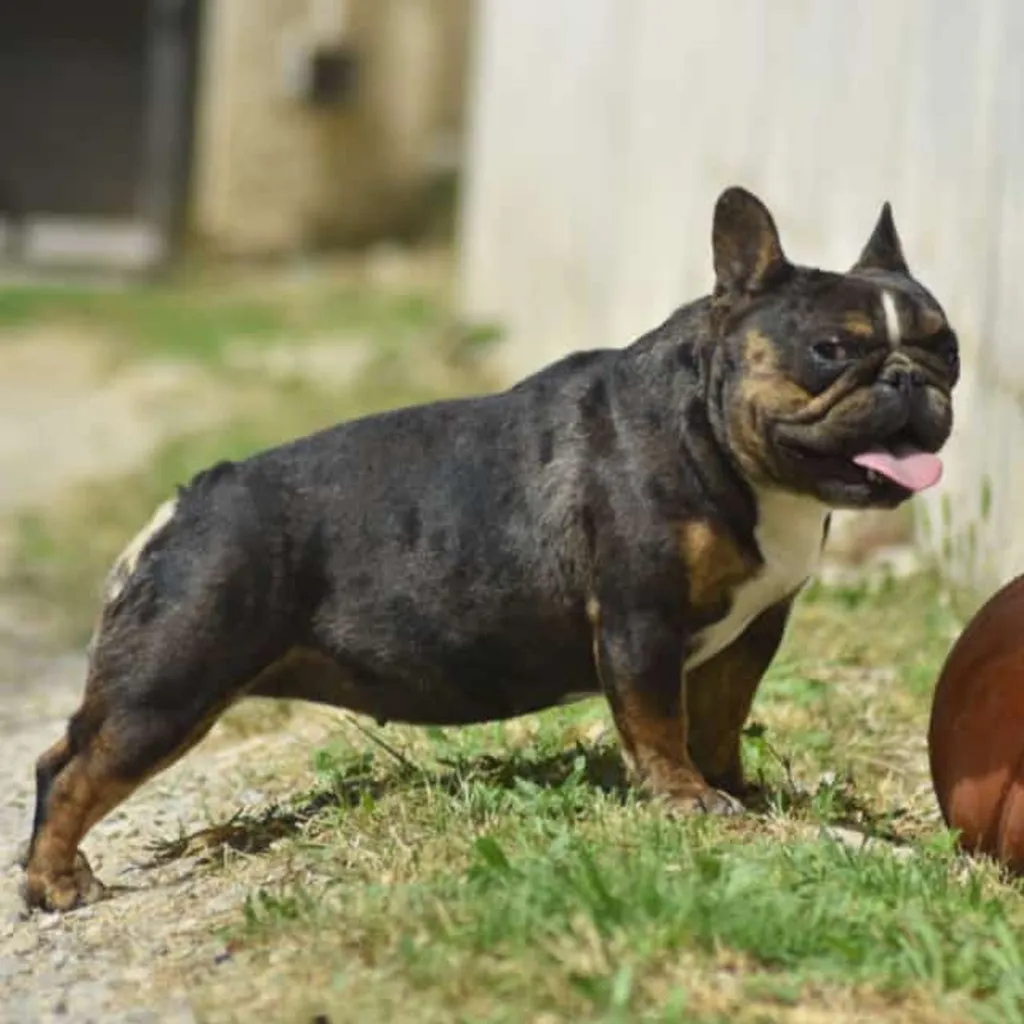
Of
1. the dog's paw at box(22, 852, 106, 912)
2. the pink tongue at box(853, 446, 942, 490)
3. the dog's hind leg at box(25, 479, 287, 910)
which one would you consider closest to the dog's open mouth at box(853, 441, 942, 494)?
the pink tongue at box(853, 446, 942, 490)

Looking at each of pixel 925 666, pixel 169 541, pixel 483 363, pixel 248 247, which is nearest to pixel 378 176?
pixel 248 247

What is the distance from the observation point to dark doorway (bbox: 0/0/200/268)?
21922mm

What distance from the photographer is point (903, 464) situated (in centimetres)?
494

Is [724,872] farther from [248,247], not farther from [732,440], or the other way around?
[248,247]

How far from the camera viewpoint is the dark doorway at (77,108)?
21.9 m

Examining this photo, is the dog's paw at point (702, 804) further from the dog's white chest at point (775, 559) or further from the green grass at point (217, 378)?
the green grass at point (217, 378)

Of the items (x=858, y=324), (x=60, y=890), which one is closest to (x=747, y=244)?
(x=858, y=324)

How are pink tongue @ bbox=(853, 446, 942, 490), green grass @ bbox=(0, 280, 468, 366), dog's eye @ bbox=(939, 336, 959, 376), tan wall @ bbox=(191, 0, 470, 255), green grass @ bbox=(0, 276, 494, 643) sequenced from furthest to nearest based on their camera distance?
1. tan wall @ bbox=(191, 0, 470, 255)
2. green grass @ bbox=(0, 280, 468, 366)
3. green grass @ bbox=(0, 276, 494, 643)
4. dog's eye @ bbox=(939, 336, 959, 376)
5. pink tongue @ bbox=(853, 446, 942, 490)

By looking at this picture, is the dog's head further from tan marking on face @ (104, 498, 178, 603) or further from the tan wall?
the tan wall

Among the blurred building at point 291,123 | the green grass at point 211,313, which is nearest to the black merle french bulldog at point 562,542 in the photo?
the green grass at point 211,313

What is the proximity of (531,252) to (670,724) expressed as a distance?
9.76 meters

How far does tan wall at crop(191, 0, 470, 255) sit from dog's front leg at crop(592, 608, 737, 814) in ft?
49.4

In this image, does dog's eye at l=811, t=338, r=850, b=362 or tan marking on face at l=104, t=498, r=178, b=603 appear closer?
dog's eye at l=811, t=338, r=850, b=362

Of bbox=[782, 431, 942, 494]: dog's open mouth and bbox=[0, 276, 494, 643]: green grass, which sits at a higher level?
bbox=[782, 431, 942, 494]: dog's open mouth
